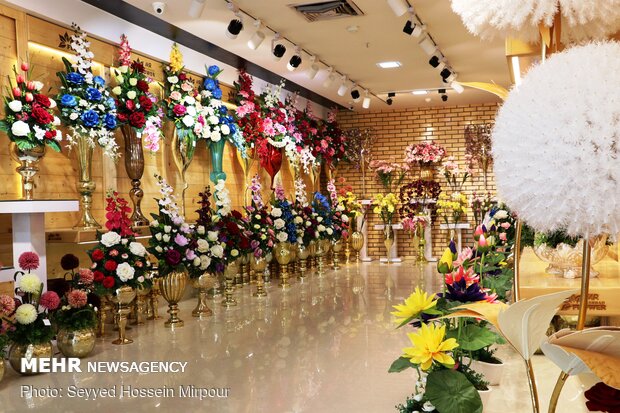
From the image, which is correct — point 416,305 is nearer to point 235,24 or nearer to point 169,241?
point 169,241

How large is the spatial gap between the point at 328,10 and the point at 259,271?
3.23 meters

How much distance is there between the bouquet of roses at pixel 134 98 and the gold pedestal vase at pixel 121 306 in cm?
169

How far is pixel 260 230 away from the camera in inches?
308

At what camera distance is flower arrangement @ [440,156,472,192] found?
11.9 metres

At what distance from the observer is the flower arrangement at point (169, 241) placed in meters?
5.86

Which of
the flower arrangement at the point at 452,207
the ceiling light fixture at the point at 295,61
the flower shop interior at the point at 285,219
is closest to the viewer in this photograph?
the flower shop interior at the point at 285,219

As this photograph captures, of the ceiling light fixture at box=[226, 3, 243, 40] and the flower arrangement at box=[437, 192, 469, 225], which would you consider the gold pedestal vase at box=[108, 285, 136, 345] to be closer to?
the ceiling light fixture at box=[226, 3, 243, 40]

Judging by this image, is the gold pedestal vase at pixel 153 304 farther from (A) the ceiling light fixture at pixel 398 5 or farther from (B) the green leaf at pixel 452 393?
(B) the green leaf at pixel 452 393

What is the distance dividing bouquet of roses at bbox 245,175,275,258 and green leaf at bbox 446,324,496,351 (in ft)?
17.8

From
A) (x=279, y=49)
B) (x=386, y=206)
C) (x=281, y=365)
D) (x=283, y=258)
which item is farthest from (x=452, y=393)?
(x=386, y=206)

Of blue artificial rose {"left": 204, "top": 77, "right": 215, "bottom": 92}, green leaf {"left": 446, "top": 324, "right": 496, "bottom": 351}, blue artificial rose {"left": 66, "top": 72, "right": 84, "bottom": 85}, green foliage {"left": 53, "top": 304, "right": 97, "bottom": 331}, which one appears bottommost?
green foliage {"left": 53, "top": 304, "right": 97, "bottom": 331}

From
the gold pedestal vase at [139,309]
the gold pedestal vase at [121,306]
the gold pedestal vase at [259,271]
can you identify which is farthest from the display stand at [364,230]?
the gold pedestal vase at [121,306]

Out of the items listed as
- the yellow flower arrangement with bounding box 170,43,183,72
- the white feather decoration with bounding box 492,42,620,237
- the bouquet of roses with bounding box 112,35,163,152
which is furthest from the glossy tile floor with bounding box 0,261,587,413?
the yellow flower arrangement with bounding box 170,43,183,72

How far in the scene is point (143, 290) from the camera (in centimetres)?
580
